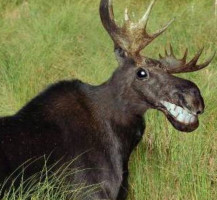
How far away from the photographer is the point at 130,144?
18.6ft

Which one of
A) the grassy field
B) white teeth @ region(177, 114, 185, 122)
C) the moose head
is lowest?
the grassy field

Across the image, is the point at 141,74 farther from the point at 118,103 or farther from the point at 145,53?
the point at 145,53

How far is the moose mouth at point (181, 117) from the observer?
5254 mm

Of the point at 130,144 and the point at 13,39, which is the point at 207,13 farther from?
the point at 130,144

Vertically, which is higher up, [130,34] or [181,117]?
[130,34]

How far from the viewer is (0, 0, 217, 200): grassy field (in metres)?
5.85

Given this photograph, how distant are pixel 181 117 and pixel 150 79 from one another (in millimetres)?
382

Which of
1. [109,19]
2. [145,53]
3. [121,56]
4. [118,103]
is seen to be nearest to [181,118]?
[118,103]

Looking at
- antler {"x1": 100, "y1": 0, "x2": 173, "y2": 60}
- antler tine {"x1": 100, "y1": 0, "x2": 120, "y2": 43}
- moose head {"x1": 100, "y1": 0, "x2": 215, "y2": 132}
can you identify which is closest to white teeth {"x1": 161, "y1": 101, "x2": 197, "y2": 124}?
moose head {"x1": 100, "y1": 0, "x2": 215, "y2": 132}

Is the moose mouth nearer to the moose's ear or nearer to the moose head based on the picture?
the moose head

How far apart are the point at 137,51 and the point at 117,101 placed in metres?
0.41

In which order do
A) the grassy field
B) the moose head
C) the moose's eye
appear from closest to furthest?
the moose head < the moose's eye < the grassy field

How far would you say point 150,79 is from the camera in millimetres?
5445

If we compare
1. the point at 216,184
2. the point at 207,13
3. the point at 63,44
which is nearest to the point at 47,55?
the point at 63,44
